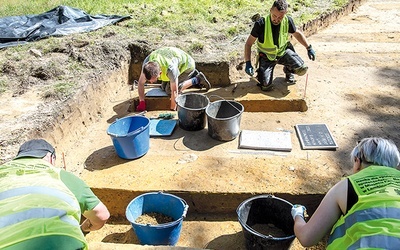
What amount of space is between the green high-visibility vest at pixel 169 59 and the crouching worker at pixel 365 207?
9.86ft

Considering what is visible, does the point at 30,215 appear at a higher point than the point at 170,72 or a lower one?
higher

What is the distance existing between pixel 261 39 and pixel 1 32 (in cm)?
457

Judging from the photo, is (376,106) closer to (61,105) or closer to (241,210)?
(241,210)

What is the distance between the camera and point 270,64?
5.26 meters

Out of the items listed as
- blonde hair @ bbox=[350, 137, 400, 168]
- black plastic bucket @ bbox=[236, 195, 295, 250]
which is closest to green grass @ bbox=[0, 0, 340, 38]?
black plastic bucket @ bbox=[236, 195, 295, 250]

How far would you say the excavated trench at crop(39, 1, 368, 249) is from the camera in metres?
3.26

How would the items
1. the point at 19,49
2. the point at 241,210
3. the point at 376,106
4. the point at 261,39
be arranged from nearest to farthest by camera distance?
1. the point at 241,210
2. the point at 376,106
3. the point at 261,39
4. the point at 19,49

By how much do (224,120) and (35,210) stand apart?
8.15ft

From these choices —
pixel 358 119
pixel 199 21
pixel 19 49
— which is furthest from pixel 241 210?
pixel 199 21

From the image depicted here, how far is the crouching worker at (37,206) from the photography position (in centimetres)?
171

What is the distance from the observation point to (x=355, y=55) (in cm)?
662

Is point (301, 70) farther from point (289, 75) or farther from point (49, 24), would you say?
point (49, 24)

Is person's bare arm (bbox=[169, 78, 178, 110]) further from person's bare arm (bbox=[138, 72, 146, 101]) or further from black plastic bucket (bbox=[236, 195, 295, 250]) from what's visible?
black plastic bucket (bbox=[236, 195, 295, 250])

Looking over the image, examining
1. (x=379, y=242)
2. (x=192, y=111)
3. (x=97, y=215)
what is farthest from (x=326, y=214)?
(x=192, y=111)
